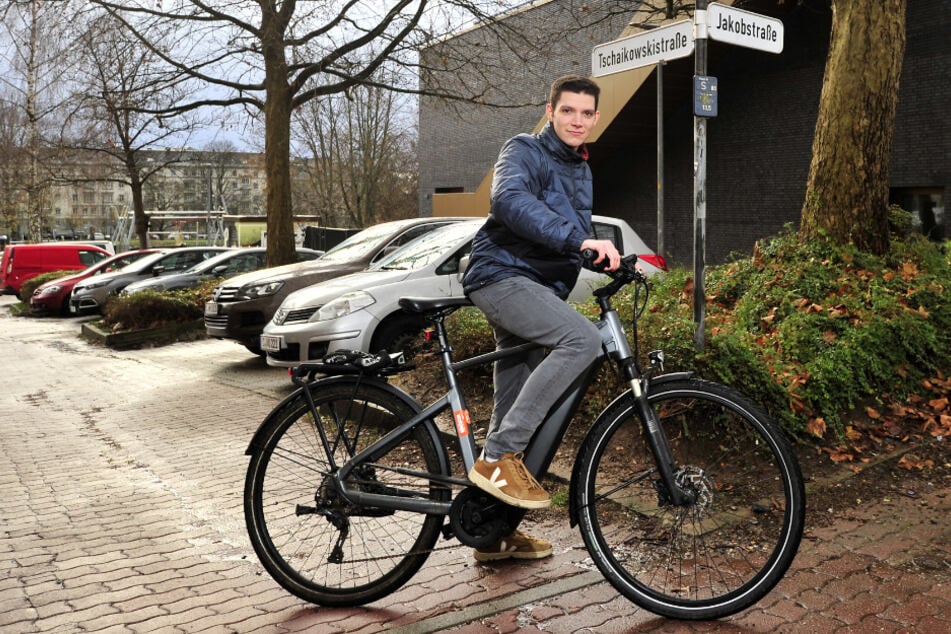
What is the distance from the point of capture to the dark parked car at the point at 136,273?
19.5 m

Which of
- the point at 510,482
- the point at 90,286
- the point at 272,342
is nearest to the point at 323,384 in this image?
the point at 510,482

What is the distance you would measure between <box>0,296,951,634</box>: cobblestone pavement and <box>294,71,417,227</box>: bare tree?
131ft

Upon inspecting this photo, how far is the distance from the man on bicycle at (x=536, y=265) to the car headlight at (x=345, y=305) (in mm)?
4717

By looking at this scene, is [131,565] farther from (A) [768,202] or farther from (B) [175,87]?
(A) [768,202]

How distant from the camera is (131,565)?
4.03m

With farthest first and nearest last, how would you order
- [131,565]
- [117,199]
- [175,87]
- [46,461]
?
[117,199] → [175,87] → [46,461] → [131,565]

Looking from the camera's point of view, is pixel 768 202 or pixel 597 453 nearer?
pixel 597 453

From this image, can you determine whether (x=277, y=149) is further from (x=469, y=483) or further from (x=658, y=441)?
(x=658, y=441)

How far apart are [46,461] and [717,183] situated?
16.9 metres

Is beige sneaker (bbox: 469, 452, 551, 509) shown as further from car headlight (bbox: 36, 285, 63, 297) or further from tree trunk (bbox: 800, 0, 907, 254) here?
car headlight (bbox: 36, 285, 63, 297)

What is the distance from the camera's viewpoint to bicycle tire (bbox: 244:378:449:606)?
3424mm

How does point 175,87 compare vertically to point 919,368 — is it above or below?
above

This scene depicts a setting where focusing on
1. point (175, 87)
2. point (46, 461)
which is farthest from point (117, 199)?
point (46, 461)

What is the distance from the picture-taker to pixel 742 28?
215 inches
